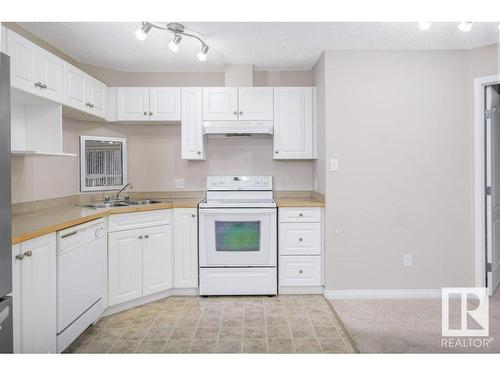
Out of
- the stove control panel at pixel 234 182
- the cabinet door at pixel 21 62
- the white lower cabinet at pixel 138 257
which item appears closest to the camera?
the cabinet door at pixel 21 62

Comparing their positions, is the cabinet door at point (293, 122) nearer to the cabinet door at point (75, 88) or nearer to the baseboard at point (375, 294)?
the baseboard at point (375, 294)

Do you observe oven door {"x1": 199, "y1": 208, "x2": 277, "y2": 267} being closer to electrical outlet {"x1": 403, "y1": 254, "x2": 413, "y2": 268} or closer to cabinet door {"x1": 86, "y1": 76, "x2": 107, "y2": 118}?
electrical outlet {"x1": 403, "y1": 254, "x2": 413, "y2": 268}

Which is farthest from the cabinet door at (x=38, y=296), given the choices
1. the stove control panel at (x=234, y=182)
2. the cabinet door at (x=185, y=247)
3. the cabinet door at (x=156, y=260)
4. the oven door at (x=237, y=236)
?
the stove control panel at (x=234, y=182)

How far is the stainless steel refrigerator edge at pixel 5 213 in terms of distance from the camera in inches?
53.7

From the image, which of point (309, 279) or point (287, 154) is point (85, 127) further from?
point (309, 279)

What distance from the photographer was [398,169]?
3078 mm

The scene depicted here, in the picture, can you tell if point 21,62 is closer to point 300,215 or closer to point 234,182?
point 234,182

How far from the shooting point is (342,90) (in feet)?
10.1

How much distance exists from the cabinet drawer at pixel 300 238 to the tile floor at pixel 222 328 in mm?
444

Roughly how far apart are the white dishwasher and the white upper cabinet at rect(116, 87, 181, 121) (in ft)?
4.29
